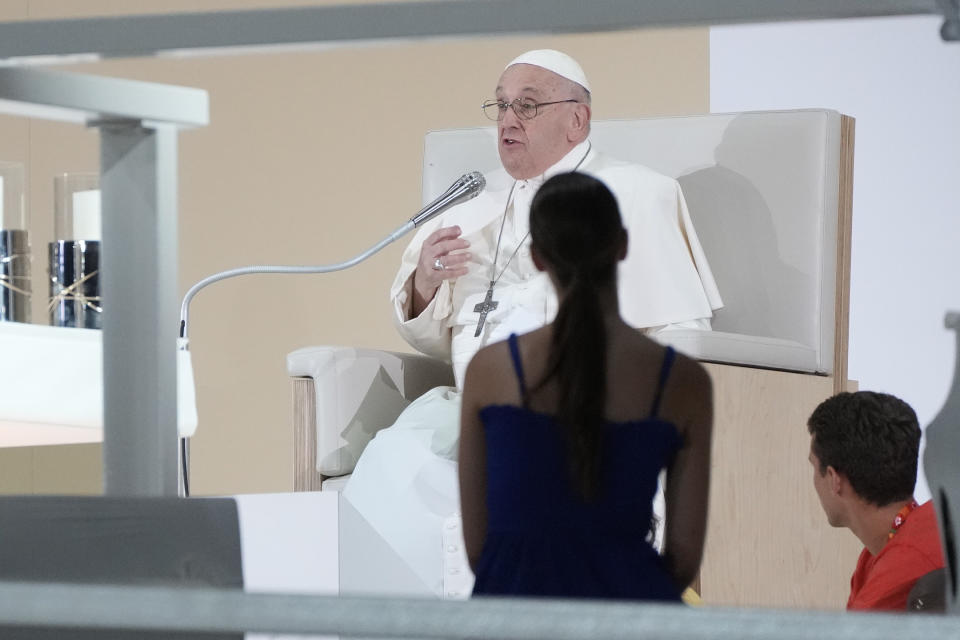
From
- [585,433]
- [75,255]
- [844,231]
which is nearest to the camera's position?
[585,433]

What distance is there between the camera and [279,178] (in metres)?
1.48

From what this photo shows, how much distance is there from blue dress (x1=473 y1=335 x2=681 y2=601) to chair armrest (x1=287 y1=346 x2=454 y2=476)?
0.66 metres

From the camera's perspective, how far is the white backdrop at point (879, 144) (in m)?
2.13

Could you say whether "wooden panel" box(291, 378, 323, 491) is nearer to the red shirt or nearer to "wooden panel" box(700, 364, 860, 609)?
"wooden panel" box(700, 364, 860, 609)

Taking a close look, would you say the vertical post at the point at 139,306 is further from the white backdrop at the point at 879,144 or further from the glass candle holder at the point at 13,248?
the white backdrop at the point at 879,144

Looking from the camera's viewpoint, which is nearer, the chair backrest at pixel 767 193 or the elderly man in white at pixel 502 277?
the elderly man in white at pixel 502 277

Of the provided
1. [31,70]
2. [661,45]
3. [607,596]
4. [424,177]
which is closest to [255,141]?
[424,177]

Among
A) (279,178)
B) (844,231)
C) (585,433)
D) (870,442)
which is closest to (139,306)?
(585,433)

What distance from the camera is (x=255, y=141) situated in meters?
1.75

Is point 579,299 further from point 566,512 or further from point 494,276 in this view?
point 494,276

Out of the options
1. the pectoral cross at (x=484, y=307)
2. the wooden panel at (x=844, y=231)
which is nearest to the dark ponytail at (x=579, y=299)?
the pectoral cross at (x=484, y=307)

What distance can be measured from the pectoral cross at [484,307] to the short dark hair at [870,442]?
22cm

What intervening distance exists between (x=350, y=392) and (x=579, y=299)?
1147 mm

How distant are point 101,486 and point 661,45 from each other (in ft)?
6.83
